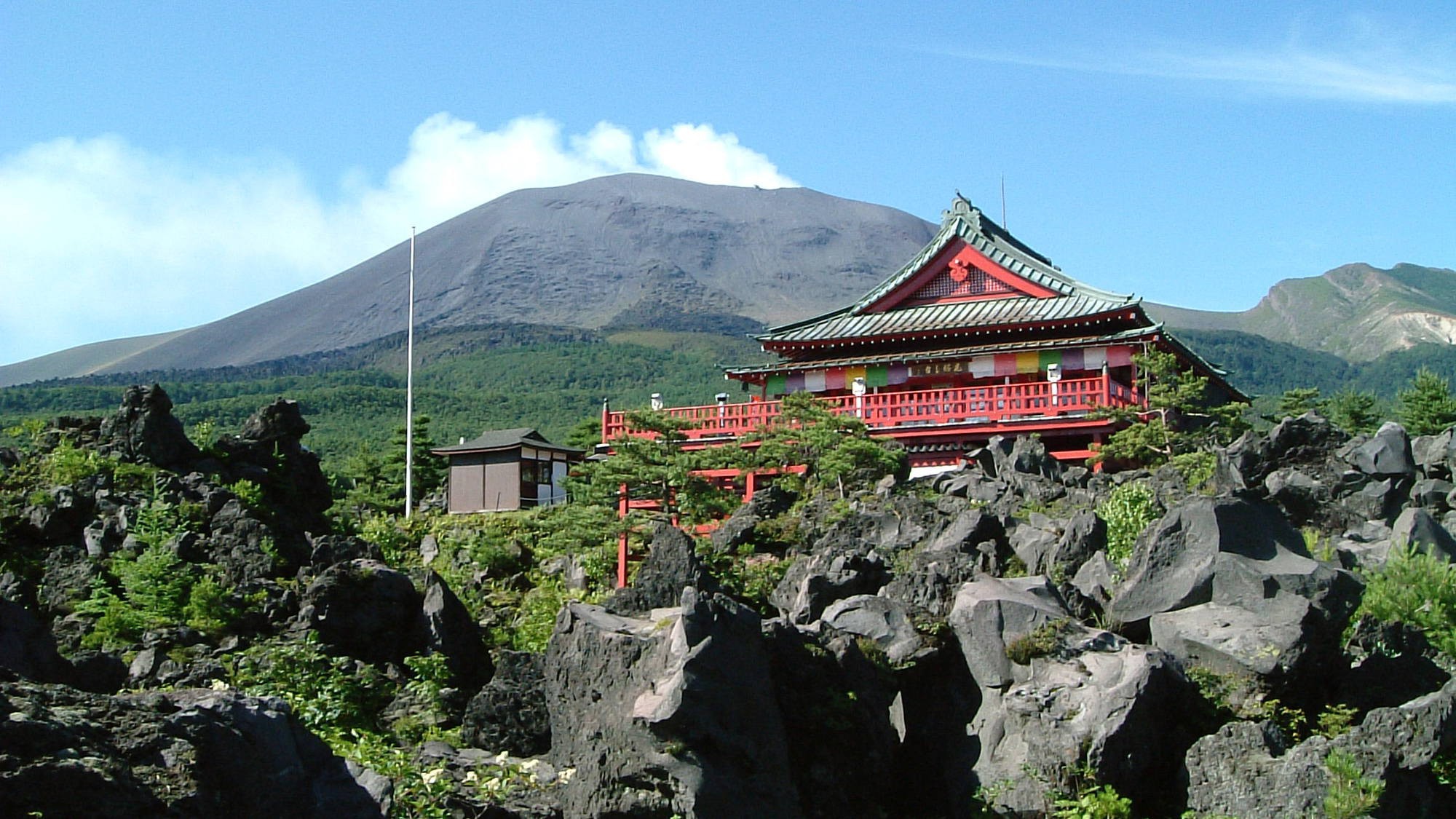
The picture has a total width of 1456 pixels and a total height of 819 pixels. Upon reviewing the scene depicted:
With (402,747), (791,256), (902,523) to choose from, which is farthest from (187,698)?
(791,256)

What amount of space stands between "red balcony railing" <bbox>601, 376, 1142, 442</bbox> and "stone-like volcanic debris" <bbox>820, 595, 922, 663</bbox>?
13961 millimetres

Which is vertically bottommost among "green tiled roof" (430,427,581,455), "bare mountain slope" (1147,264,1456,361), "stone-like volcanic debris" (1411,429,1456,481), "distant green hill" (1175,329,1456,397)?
"stone-like volcanic debris" (1411,429,1456,481)

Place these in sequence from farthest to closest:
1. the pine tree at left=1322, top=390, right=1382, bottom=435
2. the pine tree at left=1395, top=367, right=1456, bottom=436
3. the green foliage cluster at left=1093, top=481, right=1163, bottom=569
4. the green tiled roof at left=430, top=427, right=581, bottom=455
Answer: the green tiled roof at left=430, top=427, right=581, bottom=455 → the pine tree at left=1322, top=390, right=1382, bottom=435 → the pine tree at left=1395, top=367, right=1456, bottom=436 → the green foliage cluster at left=1093, top=481, right=1163, bottom=569

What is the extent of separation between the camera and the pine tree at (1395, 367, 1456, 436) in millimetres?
32562

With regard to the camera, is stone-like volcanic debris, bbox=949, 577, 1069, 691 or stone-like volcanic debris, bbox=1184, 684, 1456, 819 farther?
stone-like volcanic debris, bbox=949, 577, 1069, 691

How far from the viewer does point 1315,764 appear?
10539mm

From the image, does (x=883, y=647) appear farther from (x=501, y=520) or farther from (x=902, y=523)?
(x=501, y=520)

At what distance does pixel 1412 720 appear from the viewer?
11172 millimetres

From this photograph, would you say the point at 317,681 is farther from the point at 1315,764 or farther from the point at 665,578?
the point at 1315,764

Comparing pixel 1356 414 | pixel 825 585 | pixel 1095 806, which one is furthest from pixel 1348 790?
pixel 1356 414

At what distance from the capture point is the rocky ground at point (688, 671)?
24.9ft

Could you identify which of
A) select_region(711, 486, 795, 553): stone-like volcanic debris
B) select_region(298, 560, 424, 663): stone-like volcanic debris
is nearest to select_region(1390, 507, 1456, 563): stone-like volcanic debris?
select_region(711, 486, 795, 553): stone-like volcanic debris

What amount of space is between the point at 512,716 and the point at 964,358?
2162 cm

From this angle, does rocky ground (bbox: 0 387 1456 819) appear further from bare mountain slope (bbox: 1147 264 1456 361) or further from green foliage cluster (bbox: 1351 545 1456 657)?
bare mountain slope (bbox: 1147 264 1456 361)
